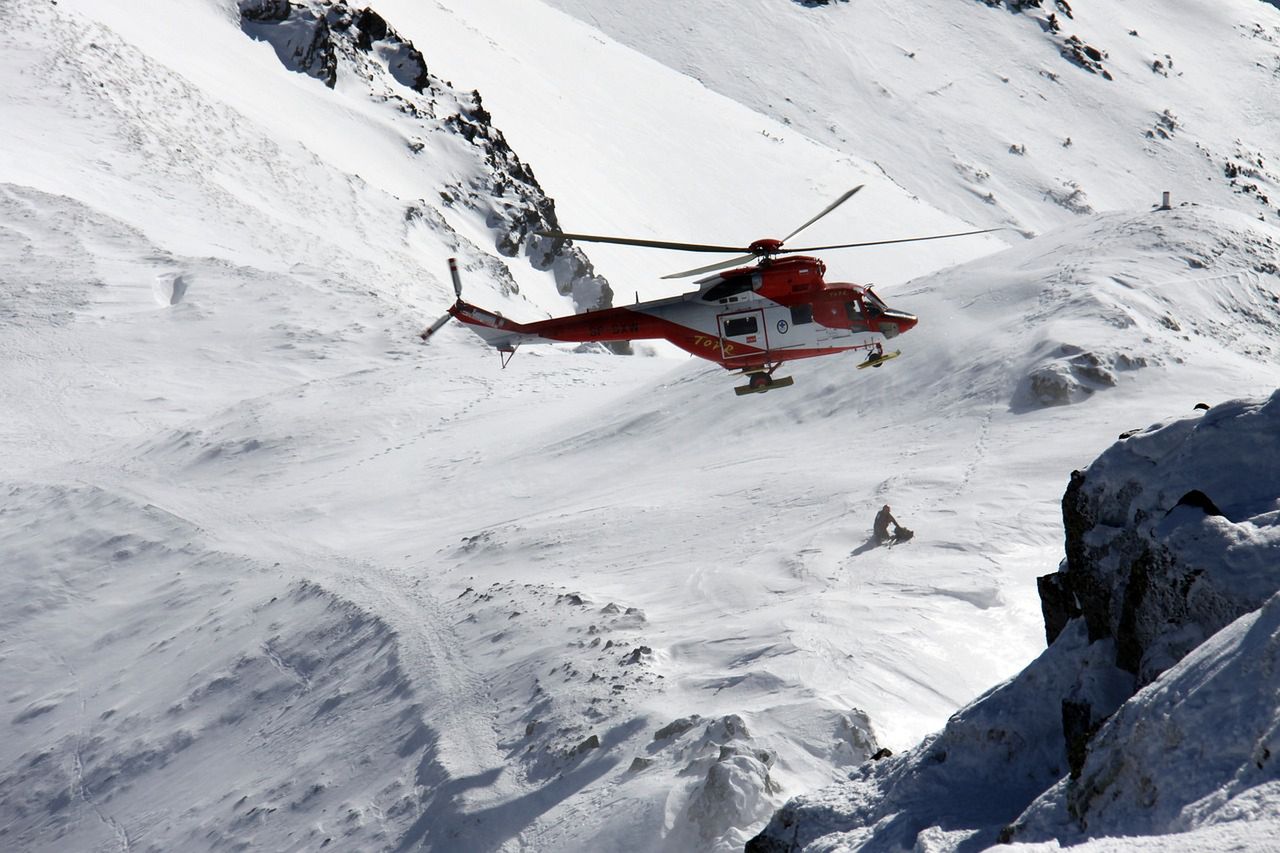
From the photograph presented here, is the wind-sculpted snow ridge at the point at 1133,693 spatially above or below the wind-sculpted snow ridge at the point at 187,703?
above

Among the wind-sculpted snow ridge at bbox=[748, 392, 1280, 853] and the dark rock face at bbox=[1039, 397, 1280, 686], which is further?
the dark rock face at bbox=[1039, 397, 1280, 686]

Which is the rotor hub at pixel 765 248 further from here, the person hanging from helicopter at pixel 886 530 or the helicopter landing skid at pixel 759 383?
the person hanging from helicopter at pixel 886 530

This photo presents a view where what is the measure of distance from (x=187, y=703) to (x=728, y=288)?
1193 cm

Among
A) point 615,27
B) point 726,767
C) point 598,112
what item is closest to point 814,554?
point 726,767

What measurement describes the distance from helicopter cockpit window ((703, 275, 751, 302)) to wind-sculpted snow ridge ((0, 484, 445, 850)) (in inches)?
318

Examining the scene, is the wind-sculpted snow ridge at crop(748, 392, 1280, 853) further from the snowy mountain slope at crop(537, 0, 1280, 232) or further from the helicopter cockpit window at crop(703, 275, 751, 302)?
the snowy mountain slope at crop(537, 0, 1280, 232)

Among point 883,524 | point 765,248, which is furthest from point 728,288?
point 883,524

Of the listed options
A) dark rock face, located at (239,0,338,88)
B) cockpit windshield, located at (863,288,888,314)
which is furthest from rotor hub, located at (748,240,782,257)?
dark rock face, located at (239,0,338,88)

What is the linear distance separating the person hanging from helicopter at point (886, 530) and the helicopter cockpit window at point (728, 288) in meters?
4.63

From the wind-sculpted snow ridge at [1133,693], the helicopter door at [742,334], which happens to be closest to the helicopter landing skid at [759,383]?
the helicopter door at [742,334]

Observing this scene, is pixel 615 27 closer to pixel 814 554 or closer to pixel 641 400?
pixel 641 400

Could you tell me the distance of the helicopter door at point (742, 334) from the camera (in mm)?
21031

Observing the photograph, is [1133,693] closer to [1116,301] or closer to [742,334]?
[742,334]

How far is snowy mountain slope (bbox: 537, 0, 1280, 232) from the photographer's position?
3383 inches
